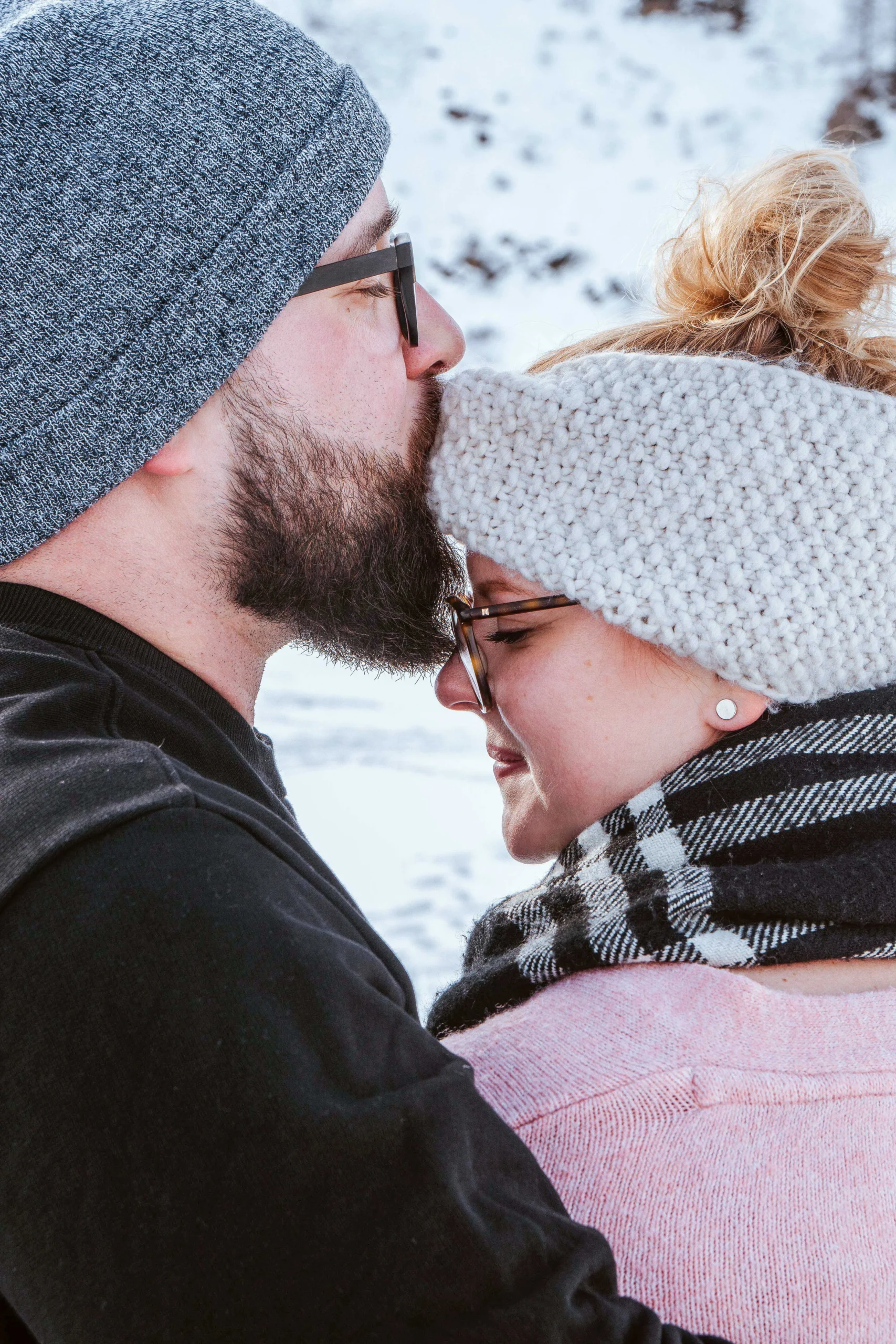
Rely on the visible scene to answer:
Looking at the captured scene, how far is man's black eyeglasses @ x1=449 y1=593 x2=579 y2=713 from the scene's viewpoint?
3.93 ft

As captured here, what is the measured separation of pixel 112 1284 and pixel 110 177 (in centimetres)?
96

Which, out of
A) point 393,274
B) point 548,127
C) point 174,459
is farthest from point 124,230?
point 548,127

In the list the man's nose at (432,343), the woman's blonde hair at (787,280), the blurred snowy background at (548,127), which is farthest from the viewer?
the blurred snowy background at (548,127)

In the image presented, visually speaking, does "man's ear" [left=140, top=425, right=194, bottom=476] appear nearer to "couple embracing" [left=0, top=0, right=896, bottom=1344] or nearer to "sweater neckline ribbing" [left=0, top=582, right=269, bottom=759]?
"couple embracing" [left=0, top=0, right=896, bottom=1344]

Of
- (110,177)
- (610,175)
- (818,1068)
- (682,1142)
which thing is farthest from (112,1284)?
(610,175)

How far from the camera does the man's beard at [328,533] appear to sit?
1152 millimetres

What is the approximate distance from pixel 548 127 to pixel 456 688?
1730 millimetres

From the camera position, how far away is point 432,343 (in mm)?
1326

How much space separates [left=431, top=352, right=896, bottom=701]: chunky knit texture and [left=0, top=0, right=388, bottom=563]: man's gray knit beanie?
367 mm

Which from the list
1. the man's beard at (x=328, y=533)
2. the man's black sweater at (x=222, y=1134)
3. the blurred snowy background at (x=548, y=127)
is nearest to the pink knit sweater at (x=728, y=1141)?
the man's black sweater at (x=222, y=1134)

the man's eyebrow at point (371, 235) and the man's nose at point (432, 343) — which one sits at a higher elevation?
the man's eyebrow at point (371, 235)

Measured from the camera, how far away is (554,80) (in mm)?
2445

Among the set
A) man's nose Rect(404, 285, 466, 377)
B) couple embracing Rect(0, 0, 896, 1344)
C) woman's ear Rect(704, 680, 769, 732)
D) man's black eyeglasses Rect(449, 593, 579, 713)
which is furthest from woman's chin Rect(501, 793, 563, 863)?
man's nose Rect(404, 285, 466, 377)

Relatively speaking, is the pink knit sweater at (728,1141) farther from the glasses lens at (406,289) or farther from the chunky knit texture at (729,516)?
the glasses lens at (406,289)
